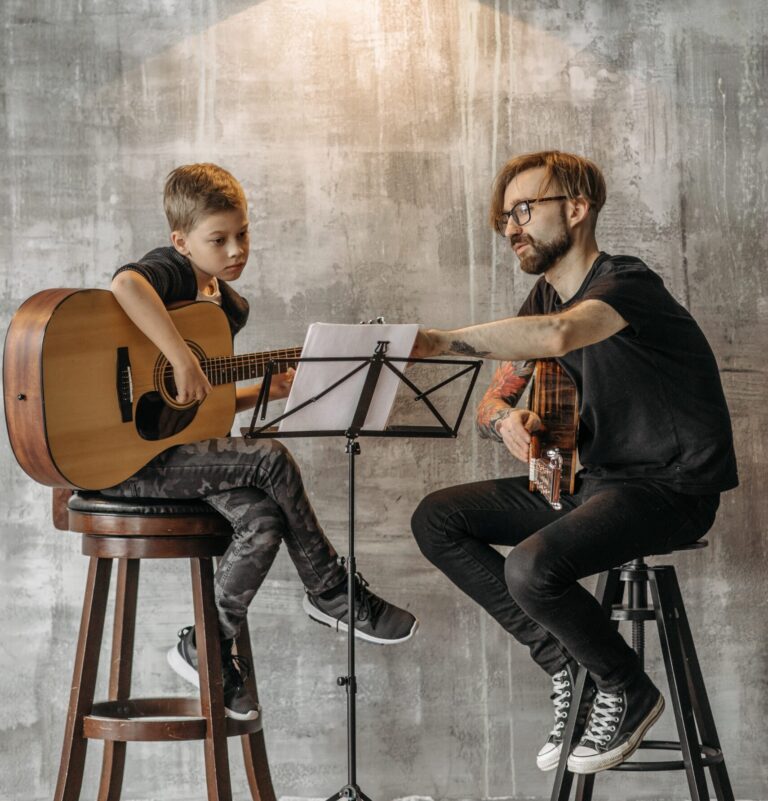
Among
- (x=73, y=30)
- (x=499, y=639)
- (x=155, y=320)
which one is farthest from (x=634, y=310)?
(x=73, y=30)

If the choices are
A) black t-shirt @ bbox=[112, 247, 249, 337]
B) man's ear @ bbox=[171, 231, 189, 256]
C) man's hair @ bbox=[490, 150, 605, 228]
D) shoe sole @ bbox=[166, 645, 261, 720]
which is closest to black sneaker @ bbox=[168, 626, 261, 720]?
shoe sole @ bbox=[166, 645, 261, 720]

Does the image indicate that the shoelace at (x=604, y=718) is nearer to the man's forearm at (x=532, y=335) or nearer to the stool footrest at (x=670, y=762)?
the stool footrest at (x=670, y=762)

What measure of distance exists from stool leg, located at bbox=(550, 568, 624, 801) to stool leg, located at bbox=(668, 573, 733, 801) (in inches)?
5.4

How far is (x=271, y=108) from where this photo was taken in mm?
3170

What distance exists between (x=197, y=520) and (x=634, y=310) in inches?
45.0

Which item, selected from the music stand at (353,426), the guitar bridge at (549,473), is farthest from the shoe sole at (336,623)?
the guitar bridge at (549,473)

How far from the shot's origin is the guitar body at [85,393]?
7.02 ft

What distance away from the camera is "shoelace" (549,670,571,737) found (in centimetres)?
242

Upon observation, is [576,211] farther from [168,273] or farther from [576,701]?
[576,701]

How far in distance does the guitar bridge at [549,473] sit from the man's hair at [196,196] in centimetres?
102

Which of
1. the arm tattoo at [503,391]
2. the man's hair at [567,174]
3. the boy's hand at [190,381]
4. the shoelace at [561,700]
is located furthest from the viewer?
the arm tattoo at [503,391]

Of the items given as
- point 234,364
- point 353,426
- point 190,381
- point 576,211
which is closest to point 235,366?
point 234,364

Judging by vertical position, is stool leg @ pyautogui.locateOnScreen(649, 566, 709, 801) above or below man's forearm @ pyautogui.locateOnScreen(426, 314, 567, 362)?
below

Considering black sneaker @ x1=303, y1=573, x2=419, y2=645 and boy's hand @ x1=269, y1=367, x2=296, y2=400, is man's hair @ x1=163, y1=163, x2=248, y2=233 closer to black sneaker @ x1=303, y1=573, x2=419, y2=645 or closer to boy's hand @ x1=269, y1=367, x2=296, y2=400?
boy's hand @ x1=269, y1=367, x2=296, y2=400
